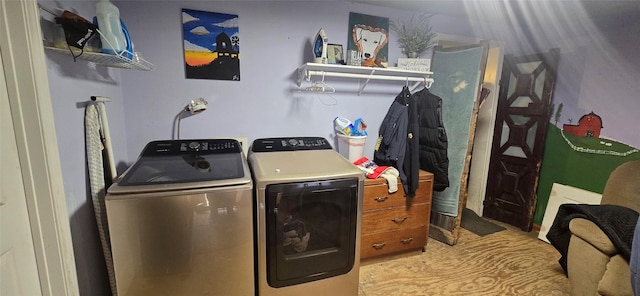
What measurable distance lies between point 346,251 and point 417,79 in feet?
5.49

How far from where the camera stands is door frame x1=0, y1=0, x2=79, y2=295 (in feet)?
2.89

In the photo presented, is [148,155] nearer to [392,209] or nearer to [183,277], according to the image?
[183,277]

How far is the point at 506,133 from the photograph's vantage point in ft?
9.77

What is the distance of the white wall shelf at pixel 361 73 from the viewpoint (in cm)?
208

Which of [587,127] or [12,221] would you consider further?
[587,127]

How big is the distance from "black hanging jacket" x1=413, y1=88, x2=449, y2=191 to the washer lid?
5.27ft

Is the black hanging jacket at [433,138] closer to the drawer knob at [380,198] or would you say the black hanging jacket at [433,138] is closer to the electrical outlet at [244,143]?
the drawer knob at [380,198]

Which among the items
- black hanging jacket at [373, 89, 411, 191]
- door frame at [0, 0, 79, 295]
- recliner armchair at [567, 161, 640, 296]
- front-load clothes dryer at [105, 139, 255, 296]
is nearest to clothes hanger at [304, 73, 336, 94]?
black hanging jacket at [373, 89, 411, 191]

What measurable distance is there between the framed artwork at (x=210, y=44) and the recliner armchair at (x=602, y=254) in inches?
98.6

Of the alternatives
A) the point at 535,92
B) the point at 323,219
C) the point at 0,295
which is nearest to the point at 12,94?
the point at 0,295

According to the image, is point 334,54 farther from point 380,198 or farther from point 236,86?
point 380,198

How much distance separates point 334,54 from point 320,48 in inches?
8.4

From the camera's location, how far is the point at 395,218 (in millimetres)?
2168

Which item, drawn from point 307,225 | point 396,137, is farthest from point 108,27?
point 396,137
